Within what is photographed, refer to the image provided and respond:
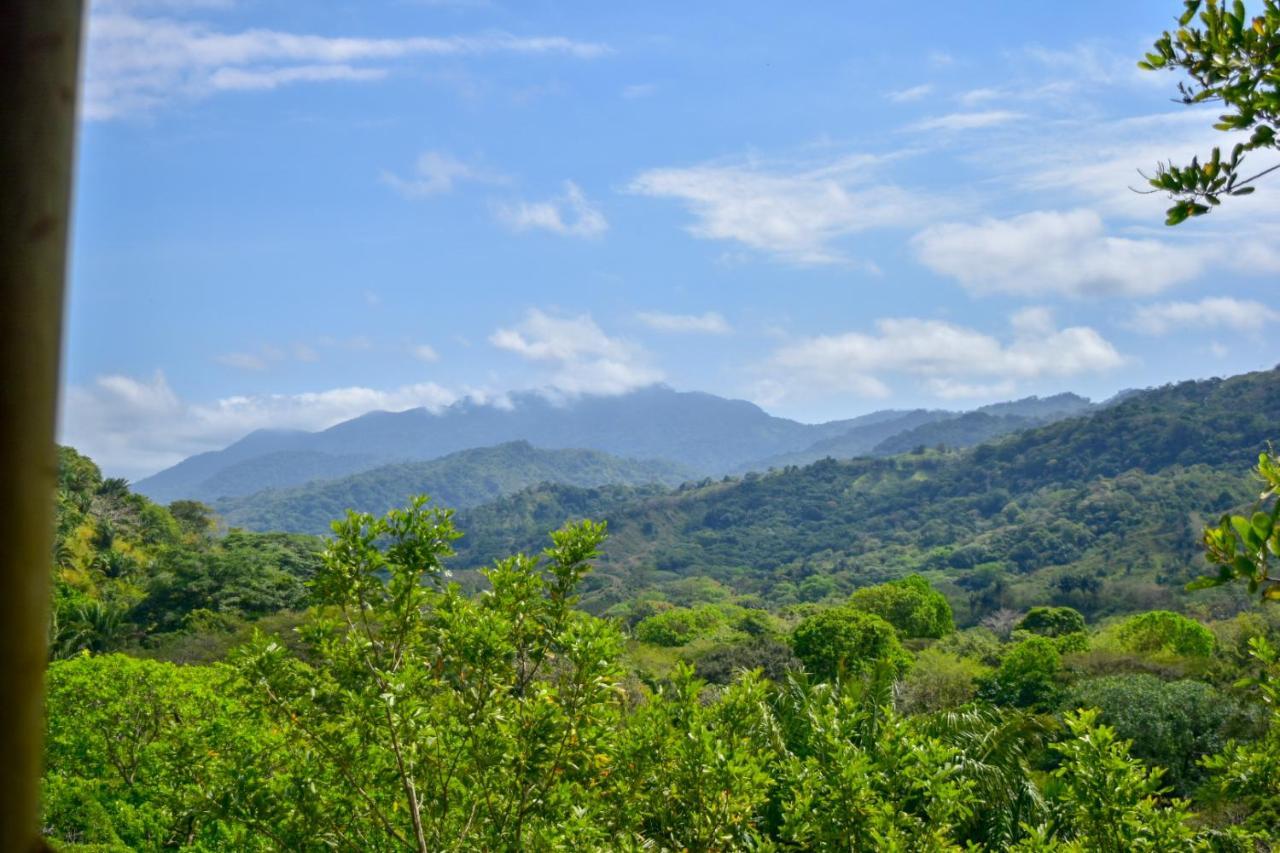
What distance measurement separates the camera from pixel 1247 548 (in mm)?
2885

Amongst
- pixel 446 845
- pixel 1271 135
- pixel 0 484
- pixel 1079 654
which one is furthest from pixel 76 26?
pixel 1079 654

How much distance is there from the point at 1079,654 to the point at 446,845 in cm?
2845

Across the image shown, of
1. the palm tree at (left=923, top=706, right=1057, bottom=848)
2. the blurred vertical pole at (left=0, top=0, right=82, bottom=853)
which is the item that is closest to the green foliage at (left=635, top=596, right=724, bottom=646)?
the palm tree at (left=923, top=706, right=1057, bottom=848)

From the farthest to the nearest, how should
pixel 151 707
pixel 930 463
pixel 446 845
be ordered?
1. pixel 930 463
2. pixel 151 707
3. pixel 446 845

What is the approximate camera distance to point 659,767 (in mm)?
6453

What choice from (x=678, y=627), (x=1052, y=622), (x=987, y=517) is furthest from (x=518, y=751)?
(x=987, y=517)

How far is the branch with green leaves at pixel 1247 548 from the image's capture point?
2789 mm

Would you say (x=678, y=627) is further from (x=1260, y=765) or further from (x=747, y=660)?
(x=1260, y=765)

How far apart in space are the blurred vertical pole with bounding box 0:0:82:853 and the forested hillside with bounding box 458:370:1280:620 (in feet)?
218

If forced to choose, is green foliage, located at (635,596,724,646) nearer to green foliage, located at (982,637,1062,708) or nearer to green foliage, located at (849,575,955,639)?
green foliage, located at (849,575,955,639)

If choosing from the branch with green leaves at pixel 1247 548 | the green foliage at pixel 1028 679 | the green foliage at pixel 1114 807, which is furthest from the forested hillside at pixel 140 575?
the branch with green leaves at pixel 1247 548

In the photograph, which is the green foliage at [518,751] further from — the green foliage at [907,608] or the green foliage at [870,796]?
the green foliage at [907,608]

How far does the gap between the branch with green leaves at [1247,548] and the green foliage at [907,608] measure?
1724 inches

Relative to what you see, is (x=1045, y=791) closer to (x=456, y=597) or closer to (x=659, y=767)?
(x=659, y=767)
